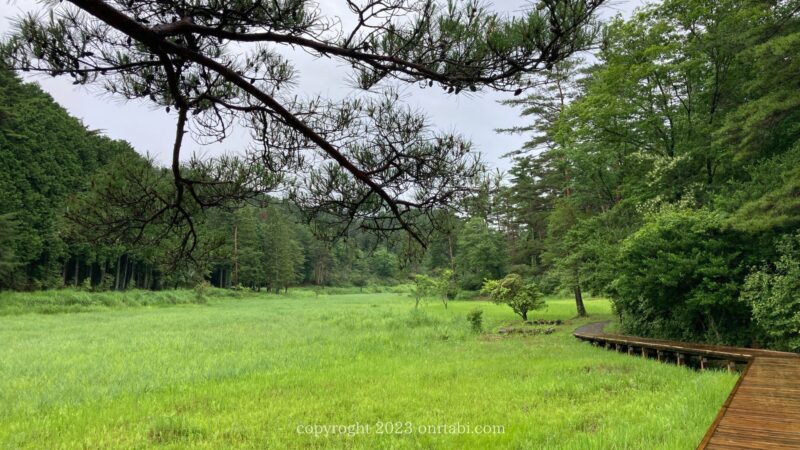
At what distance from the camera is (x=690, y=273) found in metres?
9.45

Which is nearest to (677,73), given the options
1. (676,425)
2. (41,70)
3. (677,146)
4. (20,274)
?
(677,146)

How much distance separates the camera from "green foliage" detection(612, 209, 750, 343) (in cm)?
899

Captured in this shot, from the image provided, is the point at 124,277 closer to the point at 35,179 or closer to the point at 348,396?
the point at 35,179

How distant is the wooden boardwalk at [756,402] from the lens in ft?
11.1

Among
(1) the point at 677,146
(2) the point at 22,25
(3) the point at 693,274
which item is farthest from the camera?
(1) the point at 677,146

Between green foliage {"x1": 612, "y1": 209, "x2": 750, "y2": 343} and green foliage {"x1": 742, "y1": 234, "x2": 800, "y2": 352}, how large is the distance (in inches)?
17.9

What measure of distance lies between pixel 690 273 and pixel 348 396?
7915 millimetres

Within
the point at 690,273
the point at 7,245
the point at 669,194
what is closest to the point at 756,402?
the point at 690,273

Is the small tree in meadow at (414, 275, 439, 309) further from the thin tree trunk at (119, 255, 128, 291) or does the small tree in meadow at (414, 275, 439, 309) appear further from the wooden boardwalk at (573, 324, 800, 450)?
the thin tree trunk at (119, 255, 128, 291)

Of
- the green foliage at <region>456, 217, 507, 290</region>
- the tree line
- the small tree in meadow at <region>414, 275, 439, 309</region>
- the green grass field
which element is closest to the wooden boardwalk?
the green grass field

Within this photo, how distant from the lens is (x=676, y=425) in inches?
175

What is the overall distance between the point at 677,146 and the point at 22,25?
1395cm

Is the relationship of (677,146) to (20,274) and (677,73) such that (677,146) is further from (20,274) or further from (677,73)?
(20,274)

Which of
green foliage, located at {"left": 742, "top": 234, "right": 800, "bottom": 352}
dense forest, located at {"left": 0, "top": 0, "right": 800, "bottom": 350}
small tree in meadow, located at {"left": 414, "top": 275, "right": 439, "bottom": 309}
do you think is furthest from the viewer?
small tree in meadow, located at {"left": 414, "top": 275, "right": 439, "bottom": 309}
